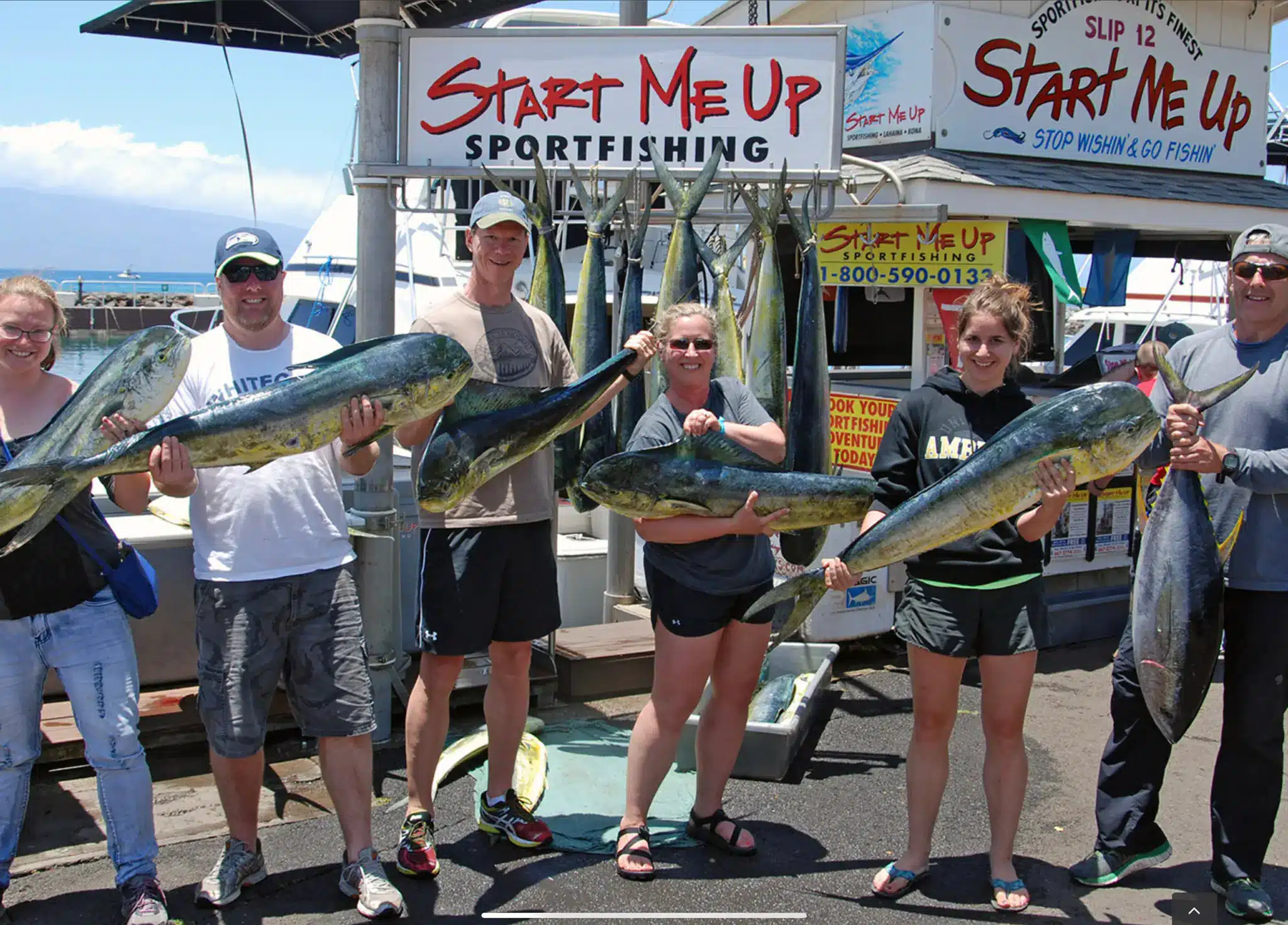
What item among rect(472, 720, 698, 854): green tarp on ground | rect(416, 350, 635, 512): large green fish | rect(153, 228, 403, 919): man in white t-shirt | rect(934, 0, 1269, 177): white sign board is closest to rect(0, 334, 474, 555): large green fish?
rect(416, 350, 635, 512): large green fish

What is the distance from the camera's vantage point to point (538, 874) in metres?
3.73

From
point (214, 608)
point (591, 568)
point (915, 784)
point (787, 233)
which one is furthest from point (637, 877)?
point (787, 233)

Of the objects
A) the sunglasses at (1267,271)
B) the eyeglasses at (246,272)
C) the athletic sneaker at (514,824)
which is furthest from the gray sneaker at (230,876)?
the sunglasses at (1267,271)

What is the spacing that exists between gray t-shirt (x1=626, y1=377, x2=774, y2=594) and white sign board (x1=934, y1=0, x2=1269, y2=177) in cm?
378

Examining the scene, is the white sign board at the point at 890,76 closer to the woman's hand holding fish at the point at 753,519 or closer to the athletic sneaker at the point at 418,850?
the woman's hand holding fish at the point at 753,519

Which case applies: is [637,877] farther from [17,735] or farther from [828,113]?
[828,113]

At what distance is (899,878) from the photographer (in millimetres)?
3592

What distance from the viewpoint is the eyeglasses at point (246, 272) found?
3.23 m

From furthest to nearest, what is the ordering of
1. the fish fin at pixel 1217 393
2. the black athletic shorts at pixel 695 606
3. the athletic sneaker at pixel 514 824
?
the athletic sneaker at pixel 514 824
the black athletic shorts at pixel 695 606
the fish fin at pixel 1217 393

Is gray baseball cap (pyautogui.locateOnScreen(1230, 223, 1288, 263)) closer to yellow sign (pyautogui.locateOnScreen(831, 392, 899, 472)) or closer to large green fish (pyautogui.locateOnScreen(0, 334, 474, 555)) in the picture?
large green fish (pyautogui.locateOnScreen(0, 334, 474, 555))

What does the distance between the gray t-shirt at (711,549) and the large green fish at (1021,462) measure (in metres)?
0.52

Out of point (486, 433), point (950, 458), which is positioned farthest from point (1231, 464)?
point (486, 433)

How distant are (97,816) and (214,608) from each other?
1.43 metres

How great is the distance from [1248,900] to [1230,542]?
1.10 meters
